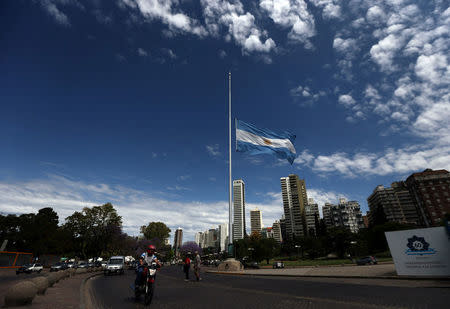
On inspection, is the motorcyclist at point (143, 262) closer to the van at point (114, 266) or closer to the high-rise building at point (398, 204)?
the van at point (114, 266)

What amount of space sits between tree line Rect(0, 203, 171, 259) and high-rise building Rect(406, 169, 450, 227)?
11129 cm

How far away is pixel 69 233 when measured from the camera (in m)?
59.2

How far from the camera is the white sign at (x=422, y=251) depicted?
11195mm

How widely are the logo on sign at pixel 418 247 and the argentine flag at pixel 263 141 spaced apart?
32.0ft

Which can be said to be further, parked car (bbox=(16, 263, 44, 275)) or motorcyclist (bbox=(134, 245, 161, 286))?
parked car (bbox=(16, 263, 44, 275))

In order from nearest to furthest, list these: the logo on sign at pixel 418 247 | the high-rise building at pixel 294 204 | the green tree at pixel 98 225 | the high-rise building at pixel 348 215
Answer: the logo on sign at pixel 418 247, the green tree at pixel 98 225, the high-rise building at pixel 348 215, the high-rise building at pixel 294 204

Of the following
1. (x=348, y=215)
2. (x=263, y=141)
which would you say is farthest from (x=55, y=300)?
(x=348, y=215)

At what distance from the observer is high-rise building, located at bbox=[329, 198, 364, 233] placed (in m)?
148

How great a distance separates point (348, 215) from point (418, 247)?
159m

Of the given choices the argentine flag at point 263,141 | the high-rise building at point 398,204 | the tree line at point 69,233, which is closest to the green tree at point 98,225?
the tree line at point 69,233

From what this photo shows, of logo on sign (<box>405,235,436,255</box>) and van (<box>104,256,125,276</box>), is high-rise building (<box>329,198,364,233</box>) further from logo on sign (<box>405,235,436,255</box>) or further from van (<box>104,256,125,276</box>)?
logo on sign (<box>405,235,436,255</box>)

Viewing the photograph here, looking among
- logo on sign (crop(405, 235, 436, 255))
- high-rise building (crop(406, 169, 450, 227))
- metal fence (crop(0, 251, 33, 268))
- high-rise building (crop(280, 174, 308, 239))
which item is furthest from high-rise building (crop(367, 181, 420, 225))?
metal fence (crop(0, 251, 33, 268))

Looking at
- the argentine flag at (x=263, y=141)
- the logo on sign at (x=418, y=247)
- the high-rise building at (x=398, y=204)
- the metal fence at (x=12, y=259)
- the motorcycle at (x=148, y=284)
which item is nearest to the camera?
the motorcycle at (x=148, y=284)

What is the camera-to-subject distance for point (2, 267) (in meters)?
35.1
